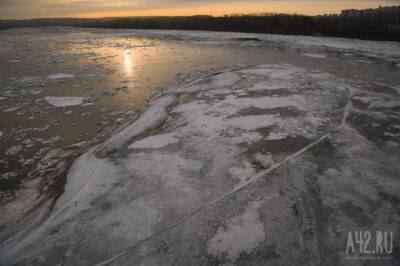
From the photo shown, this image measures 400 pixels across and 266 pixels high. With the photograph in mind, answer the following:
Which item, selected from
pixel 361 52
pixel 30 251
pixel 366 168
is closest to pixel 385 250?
pixel 366 168

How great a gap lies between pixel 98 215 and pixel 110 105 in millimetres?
3286

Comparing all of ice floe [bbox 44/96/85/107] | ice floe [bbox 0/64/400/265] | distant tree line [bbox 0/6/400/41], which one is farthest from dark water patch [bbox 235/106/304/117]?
distant tree line [bbox 0/6/400/41]

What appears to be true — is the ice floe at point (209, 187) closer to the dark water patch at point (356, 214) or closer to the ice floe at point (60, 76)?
the dark water patch at point (356, 214)

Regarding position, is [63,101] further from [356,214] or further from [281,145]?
[356,214]

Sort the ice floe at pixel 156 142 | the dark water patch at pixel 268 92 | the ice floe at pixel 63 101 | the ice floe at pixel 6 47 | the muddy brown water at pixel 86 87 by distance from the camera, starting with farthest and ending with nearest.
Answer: the ice floe at pixel 6 47 < the ice floe at pixel 63 101 < the dark water patch at pixel 268 92 < the muddy brown water at pixel 86 87 < the ice floe at pixel 156 142

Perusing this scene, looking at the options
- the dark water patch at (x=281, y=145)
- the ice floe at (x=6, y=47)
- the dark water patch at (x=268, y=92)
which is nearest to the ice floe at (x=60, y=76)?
the dark water patch at (x=268, y=92)

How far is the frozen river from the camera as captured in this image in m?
1.86

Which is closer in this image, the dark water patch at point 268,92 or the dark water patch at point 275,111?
the dark water patch at point 275,111

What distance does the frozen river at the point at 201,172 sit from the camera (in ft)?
6.10

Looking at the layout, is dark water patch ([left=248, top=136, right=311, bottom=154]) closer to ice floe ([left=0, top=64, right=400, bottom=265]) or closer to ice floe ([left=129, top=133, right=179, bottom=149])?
ice floe ([left=0, top=64, right=400, bottom=265])

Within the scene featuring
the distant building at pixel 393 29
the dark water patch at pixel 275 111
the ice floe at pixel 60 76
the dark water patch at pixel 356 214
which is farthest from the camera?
the distant building at pixel 393 29

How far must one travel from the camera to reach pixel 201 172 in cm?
265

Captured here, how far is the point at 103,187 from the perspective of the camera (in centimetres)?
245

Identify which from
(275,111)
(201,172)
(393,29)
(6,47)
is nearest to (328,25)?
(393,29)
